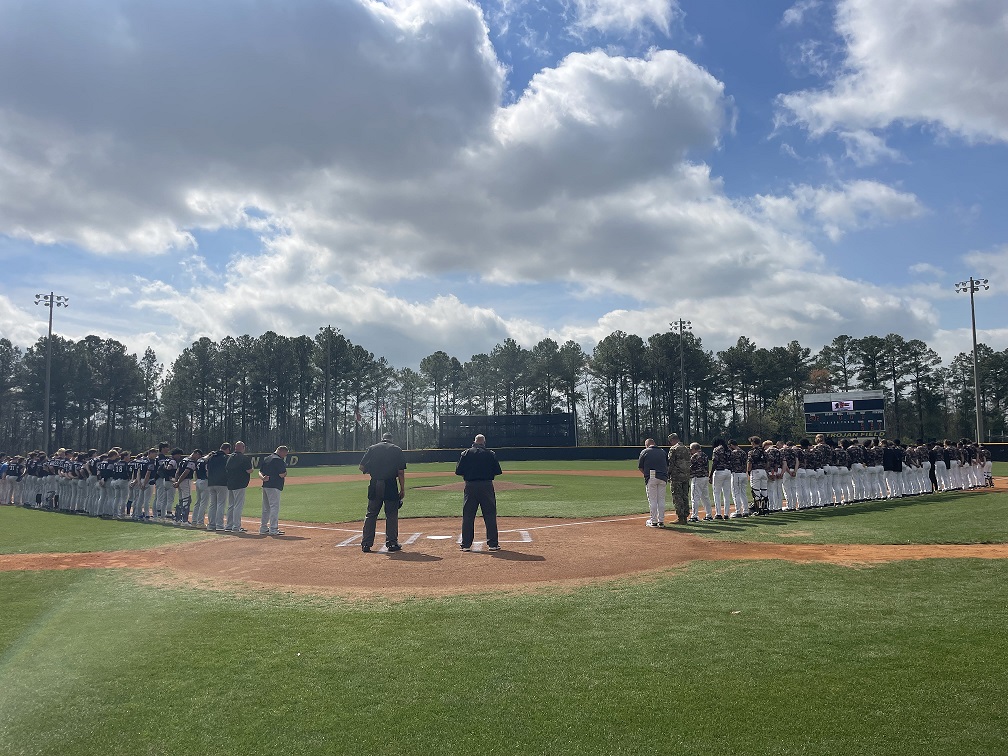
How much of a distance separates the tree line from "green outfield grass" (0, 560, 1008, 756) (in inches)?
2672

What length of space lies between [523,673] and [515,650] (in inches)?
20.3

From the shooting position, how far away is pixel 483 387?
88.1 meters

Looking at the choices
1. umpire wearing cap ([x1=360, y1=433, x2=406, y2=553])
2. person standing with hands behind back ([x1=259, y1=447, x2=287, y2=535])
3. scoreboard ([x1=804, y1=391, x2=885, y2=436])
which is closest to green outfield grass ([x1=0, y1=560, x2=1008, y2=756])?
umpire wearing cap ([x1=360, y1=433, x2=406, y2=553])

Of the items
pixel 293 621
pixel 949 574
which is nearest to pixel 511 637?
pixel 293 621

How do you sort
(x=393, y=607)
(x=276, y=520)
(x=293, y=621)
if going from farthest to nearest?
(x=276, y=520)
(x=393, y=607)
(x=293, y=621)

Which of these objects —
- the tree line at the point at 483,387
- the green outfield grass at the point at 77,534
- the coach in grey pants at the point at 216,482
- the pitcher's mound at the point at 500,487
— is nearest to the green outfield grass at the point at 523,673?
the green outfield grass at the point at 77,534

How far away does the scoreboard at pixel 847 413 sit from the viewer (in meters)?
38.4

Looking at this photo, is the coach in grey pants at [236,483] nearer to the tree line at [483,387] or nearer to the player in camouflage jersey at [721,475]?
the player in camouflage jersey at [721,475]

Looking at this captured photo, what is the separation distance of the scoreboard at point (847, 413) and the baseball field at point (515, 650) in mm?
31131

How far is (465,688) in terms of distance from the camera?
4.40 metres

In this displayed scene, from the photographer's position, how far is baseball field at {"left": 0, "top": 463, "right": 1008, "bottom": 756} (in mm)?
3775

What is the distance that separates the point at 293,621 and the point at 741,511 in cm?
1157

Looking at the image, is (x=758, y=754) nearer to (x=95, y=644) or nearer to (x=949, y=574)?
(x=95, y=644)

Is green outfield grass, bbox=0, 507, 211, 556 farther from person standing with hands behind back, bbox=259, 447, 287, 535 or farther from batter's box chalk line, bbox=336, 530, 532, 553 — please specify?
batter's box chalk line, bbox=336, 530, 532, 553
